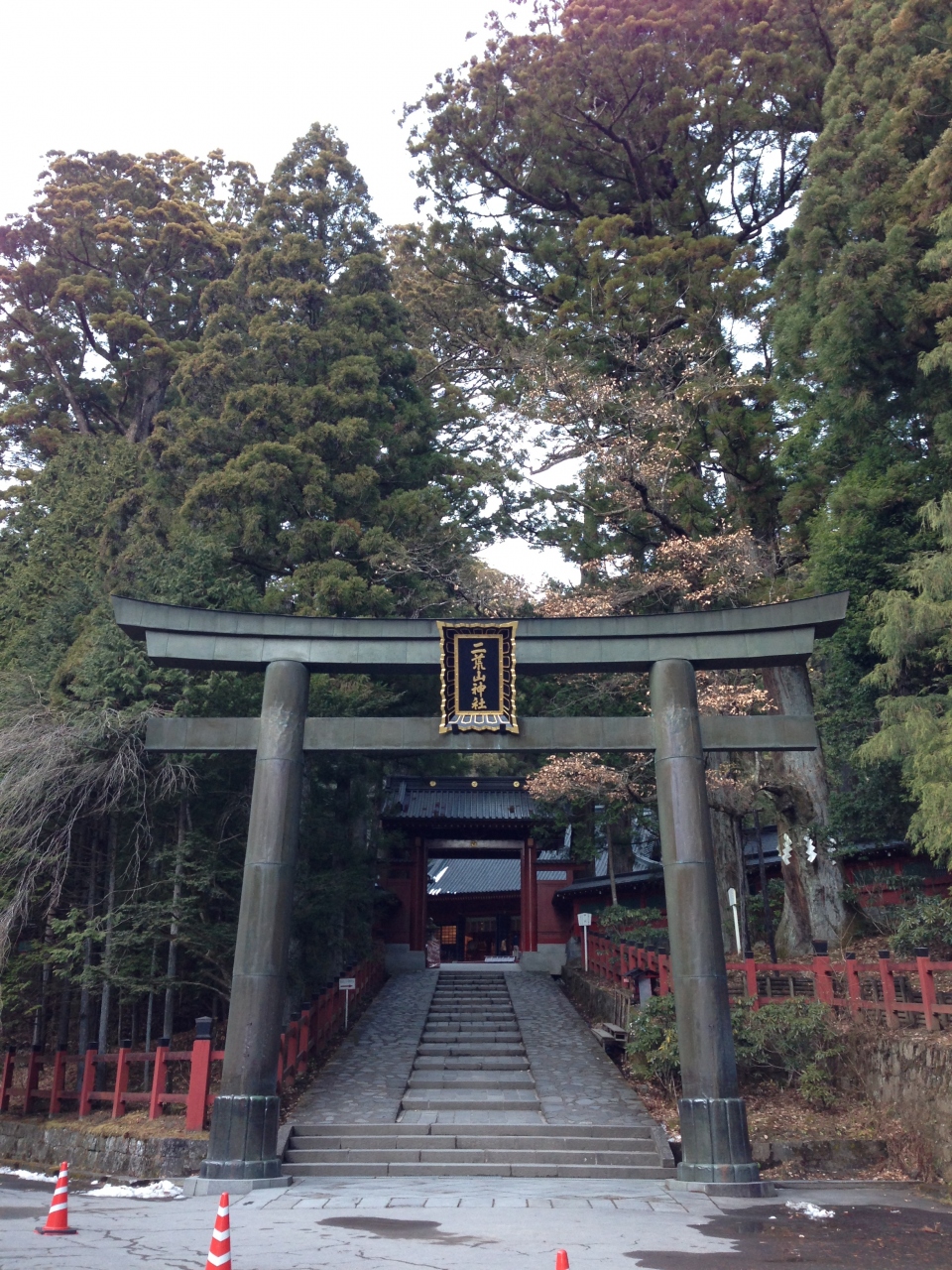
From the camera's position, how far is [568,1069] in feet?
45.1

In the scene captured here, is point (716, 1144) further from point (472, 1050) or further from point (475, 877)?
point (475, 877)

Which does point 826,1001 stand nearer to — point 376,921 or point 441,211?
point 376,921

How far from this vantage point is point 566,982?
21.8m

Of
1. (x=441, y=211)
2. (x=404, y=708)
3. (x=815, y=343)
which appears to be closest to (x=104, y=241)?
(x=441, y=211)

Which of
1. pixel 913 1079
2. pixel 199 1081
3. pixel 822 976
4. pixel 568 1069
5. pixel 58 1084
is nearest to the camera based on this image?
pixel 913 1079

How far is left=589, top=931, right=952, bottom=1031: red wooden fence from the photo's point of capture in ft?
32.7

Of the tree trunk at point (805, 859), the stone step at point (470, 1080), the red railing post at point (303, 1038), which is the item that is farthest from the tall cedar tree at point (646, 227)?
the red railing post at point (303, 1038)

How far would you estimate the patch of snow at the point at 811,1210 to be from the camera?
791 cm

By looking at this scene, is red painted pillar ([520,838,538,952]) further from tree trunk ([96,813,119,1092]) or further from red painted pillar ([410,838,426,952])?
tree trunk ([96,813,119,1092])

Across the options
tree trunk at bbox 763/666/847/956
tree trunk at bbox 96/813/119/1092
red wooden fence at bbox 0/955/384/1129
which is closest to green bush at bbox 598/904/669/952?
A: tree trunk at bbox 763/666/847/956

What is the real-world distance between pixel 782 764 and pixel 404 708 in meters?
6.84

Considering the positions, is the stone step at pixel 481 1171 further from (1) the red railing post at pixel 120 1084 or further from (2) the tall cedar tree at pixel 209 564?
(2) the tall cedar tree at pixel 209 564

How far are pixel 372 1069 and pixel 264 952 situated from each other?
5.05 m

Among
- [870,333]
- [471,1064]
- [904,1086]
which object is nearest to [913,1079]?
[904,1086]
